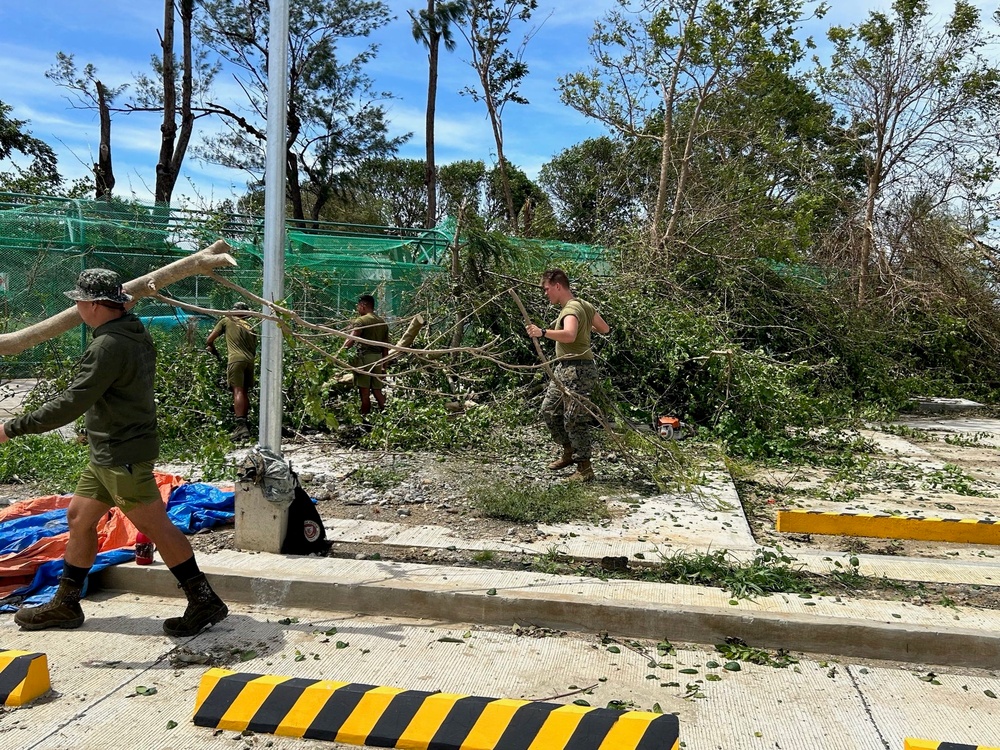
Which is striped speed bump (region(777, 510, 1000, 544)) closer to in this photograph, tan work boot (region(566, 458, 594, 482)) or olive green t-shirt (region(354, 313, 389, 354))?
tan work boot (region(566, 458, 594, 482))

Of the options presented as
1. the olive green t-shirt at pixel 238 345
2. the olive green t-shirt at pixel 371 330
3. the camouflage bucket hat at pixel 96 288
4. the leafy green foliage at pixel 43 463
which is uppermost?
the camouflage bucket hat at pixel 96 288

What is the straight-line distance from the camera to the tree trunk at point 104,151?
828 inches

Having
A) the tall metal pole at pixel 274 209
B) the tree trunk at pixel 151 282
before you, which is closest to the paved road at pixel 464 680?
the tall metal pole at pixel 274 209

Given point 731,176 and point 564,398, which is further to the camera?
point 731,176

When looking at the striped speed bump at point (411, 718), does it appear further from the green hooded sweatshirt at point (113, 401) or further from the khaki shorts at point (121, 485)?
the green hooded sweatshirt at point (113, 401)

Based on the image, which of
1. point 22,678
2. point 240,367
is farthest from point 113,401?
point 240,367

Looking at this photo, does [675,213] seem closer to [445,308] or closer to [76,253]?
[445,308]

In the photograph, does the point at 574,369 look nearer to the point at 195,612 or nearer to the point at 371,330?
the point at 371,330

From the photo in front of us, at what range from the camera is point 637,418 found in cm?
966

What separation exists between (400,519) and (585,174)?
3277cm

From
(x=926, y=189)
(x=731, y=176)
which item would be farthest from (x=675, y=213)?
(x=926, y=189)

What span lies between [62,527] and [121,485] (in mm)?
1597

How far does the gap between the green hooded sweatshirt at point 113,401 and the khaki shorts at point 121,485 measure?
45mm

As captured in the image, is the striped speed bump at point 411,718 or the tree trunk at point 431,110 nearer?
the striped speed bump at point 411,718
